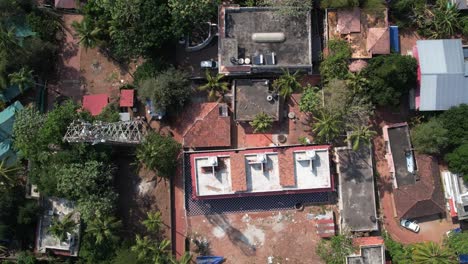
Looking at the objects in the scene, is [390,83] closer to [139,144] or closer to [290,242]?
[290,242]

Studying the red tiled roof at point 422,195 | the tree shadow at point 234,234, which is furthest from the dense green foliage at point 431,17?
the tree shadow at point 234,234

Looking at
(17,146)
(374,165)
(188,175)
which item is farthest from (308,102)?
(17,146)

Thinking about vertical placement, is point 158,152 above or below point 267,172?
above

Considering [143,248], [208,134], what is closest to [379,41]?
[208,134]

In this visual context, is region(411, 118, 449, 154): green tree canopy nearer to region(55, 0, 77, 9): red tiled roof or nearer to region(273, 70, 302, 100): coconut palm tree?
region(273, 70, 302, 100): coconut palm tree

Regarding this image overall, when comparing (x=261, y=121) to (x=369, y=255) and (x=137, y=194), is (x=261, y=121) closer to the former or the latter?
(x=137, y=194)

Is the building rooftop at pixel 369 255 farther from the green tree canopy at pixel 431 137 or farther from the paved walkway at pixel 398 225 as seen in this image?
the green tree canopy at pixel 431 137
